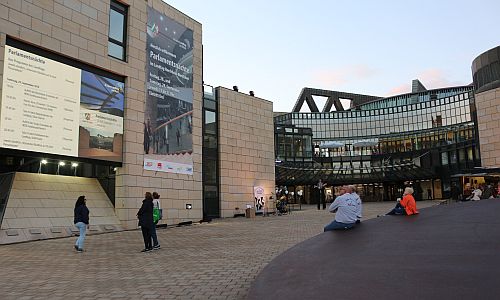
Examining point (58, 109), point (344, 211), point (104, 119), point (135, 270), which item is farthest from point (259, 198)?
point (344, 211)

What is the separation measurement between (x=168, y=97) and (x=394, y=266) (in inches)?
827

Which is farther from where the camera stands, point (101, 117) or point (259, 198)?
point (259, 198)

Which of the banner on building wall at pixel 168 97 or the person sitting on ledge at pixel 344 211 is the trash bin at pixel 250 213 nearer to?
the banner on building wall at pixel 168 97

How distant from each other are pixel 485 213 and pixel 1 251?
13.3m

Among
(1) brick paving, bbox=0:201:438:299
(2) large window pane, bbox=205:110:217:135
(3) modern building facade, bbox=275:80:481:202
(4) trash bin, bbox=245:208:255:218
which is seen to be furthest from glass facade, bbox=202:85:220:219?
(3) modern building facade, bbox=275:80:481:202

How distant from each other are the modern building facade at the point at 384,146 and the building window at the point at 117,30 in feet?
94.3

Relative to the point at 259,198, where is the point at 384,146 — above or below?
above

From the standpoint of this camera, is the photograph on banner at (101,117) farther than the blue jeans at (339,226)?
Yes

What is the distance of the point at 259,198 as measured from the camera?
32.9 meters

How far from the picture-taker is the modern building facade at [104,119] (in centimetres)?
1681

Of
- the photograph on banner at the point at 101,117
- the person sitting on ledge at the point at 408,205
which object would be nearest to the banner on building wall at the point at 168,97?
the photograph on banner at the point at 101,117

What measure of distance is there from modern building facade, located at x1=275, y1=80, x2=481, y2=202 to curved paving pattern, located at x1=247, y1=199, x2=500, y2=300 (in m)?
39.2

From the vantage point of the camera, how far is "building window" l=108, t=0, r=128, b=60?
21500 mm

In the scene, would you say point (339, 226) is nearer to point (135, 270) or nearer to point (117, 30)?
point (135, 270)
